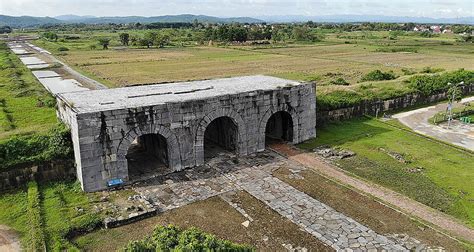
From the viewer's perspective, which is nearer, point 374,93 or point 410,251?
point 410,251

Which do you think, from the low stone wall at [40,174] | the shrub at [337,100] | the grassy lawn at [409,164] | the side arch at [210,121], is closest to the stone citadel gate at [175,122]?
the side arch at [210,121]

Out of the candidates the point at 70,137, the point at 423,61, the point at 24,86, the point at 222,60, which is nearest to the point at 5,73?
the point at 24,86

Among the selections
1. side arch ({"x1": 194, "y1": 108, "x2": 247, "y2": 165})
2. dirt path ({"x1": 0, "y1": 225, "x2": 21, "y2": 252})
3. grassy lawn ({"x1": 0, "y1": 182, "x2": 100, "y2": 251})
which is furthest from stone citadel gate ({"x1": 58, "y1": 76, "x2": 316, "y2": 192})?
dirt path ({"x1": 0, "y1": 225, "x2": 21, "y2": 252})

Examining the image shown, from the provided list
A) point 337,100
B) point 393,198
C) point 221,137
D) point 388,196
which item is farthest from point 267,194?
point 337,100

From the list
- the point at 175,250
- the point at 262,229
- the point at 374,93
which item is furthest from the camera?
the point at 374,93

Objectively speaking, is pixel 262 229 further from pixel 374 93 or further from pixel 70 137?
pixel 374 93

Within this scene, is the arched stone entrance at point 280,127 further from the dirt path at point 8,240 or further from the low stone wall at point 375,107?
the dirt path at point 8,240

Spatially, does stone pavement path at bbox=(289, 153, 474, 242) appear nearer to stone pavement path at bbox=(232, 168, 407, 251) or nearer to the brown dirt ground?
stone pavement path at bbox=(232, 168, 407, 251)
